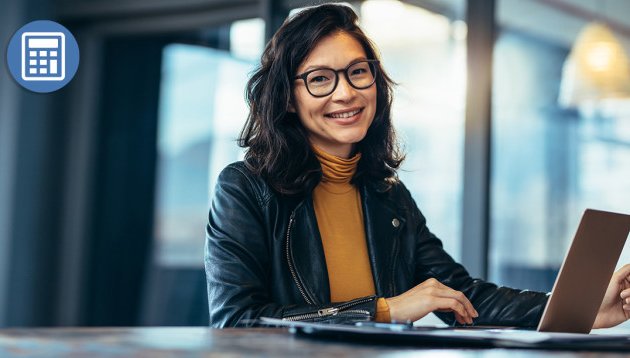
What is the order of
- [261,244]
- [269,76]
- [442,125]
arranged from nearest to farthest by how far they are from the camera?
[261,244], [269,76], [442,125]

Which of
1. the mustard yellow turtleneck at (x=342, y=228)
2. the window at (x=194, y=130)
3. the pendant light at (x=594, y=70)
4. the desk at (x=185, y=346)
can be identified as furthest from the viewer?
the window at (x=194, y=130)

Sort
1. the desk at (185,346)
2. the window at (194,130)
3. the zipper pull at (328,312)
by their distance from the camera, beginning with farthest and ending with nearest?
the window at (194,130), the zipper pull at (328,312), the desk at (185,346)

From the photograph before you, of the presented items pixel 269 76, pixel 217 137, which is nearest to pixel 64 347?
pixel 269 76

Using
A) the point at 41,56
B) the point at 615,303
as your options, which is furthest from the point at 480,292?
the point at 41,56

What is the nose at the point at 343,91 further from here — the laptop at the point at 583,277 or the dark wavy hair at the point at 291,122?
the laptop at the point at 583,277

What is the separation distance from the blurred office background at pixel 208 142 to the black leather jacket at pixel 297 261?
156cm

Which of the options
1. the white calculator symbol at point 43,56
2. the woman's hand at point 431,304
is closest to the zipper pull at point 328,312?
the woman's hand at point 431,304

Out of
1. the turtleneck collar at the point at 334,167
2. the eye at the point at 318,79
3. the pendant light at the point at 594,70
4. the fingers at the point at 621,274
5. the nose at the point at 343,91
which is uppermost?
the pendant light at the point at 594,70

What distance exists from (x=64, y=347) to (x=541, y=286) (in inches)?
112

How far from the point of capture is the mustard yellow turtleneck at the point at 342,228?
1739 millimetres

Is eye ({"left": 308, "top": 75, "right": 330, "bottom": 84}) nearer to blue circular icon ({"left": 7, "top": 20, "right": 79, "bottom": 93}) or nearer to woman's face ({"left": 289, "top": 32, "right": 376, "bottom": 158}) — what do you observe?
woman's face ({"left": 289, "top": 32, "right": 376, "bottom": 158})

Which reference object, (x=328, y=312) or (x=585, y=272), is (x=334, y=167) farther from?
(x=585, y=272)

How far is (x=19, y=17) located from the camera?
440 centimetres

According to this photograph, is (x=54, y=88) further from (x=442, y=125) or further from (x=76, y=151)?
(x=442, y=125)
